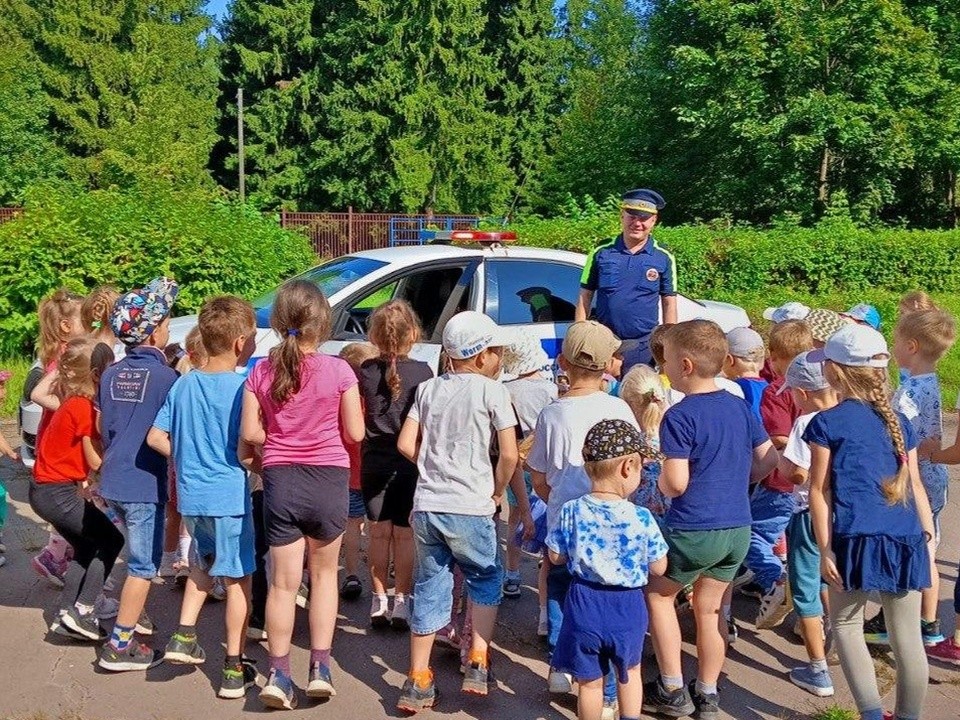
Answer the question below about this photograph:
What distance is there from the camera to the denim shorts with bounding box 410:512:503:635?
412 centimetres

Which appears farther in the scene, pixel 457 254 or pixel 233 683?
pixel 457 254

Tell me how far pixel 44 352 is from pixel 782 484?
4206mm

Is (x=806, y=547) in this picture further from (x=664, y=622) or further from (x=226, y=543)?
(x=226, y=543)

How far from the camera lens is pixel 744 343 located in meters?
5.08

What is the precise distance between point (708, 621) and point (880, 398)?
1.16m

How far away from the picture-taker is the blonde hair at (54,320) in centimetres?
567

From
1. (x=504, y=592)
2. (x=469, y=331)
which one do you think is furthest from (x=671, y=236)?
(x=469, y=331)

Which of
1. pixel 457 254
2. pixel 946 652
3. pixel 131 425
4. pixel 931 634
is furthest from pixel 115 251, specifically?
pixel 946 652

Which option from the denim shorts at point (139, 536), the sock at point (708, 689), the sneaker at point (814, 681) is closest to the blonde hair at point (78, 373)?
the denim shorts at point (139, 536)

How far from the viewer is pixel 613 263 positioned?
6270 millimetres

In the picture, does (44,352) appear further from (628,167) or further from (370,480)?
(628,167)

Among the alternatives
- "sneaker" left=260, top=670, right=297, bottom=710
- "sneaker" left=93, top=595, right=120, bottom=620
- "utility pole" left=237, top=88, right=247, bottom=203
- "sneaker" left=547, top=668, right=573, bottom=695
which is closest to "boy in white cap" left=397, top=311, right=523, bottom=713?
"sneaker" left=547, top=668, right=573, bottom=695

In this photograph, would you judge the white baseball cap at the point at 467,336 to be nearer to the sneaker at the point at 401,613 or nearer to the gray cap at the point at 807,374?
the gray cap at the point at 807,374

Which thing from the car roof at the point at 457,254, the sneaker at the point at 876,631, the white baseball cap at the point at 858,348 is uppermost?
the car roof at the point at 457,254
